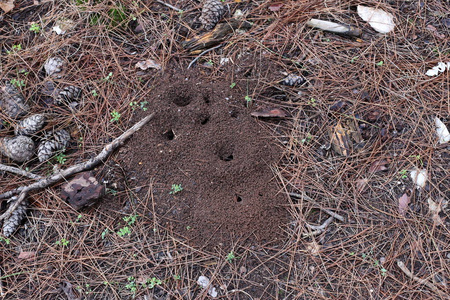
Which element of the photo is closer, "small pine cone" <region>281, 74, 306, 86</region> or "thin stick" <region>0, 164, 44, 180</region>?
"thin stick" <region>0, 164, 44, 180</region>

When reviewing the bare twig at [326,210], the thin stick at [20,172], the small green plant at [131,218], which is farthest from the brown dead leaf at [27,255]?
the bare twig at [326,210]

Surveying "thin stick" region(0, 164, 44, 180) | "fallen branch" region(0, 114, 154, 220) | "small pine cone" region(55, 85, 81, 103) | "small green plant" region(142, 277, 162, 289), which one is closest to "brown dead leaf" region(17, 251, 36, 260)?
"fallen branch" region(0, 114, 154, 220)

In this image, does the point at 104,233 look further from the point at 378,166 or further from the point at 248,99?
the point at 378,166

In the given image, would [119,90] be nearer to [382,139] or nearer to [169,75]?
[169,75]

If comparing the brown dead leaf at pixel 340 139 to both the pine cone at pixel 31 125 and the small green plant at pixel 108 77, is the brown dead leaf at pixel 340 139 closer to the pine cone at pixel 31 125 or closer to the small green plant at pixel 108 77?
the small green plant at pixel 108 77

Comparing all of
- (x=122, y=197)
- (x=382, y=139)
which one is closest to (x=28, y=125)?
(x=122, y=197)

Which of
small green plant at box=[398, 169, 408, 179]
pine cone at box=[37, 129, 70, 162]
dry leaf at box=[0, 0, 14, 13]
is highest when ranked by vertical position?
dry leaf at box=[0, 0, 14, 13]

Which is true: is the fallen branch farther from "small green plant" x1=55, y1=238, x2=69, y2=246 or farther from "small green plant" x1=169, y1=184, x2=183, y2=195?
"small green plant" x1=169, y1=184, x2=183, y2=195
